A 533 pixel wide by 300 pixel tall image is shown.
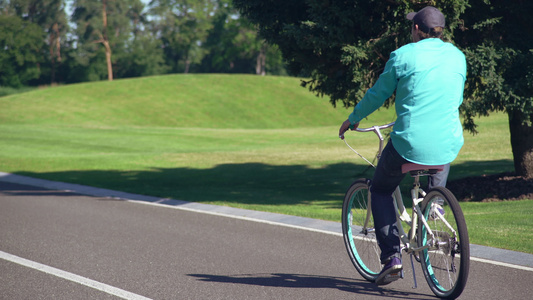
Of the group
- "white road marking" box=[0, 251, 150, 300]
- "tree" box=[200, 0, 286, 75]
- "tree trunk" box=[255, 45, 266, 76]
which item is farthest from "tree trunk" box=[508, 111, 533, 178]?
"tree trunk" box=[255, 45, 266, 76]

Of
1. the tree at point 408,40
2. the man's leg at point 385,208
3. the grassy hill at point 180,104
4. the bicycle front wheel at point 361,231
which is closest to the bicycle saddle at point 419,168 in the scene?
the man's leg at point 385,208

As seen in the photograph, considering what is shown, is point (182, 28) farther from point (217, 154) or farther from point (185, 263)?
point (185, 263)

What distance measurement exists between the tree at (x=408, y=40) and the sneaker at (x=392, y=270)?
6.40 metres

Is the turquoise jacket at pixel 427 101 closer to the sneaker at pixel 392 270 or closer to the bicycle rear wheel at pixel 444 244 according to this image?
the bicycle rear wheel at pixel 444 244

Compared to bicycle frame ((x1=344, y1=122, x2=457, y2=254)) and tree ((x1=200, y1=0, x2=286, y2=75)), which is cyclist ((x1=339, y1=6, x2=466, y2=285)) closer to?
bicycle frame ((x1=344, y1=122, x2=457, y2=254))

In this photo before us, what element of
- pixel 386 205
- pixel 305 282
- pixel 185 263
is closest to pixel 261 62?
pixel 185 263

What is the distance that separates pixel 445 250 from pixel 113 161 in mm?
19205

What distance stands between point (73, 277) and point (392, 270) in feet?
10.1

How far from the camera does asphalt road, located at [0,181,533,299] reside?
5156 millimetres

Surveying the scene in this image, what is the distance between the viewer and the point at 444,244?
4367 mm

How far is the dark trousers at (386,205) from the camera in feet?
15.6

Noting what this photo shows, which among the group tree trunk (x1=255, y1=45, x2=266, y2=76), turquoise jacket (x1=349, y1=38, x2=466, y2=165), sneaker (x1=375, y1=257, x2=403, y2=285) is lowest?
sneaker (x1=375, y1=257, x2=403, y2=285)

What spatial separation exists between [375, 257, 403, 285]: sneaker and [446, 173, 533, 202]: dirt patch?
7664 millimetres

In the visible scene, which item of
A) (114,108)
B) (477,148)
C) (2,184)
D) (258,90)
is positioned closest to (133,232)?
(2,184)
